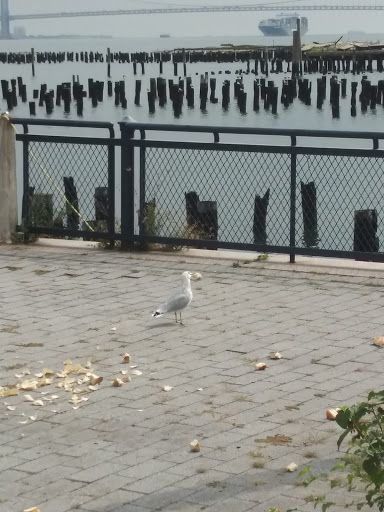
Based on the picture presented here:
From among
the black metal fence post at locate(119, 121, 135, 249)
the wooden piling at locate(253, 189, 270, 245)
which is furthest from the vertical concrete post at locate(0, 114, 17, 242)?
the wooden piling at locate(253, 189, 270, 245)

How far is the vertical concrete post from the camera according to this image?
12.4 metres

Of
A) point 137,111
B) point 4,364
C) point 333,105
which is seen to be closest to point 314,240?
point 4,364

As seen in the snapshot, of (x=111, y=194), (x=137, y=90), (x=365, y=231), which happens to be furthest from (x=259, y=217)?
(x=137, y=90)

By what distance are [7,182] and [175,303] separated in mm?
4118

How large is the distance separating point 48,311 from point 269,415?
Result: 3.13 m

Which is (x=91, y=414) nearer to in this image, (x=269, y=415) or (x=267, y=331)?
(x=269, y=415)

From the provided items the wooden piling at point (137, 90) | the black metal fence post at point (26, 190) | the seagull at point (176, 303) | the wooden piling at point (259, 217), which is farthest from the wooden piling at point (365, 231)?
the wooden piling at point (137, 90)

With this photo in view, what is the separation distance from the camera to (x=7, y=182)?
40.6 ft

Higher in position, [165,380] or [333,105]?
[333,105]

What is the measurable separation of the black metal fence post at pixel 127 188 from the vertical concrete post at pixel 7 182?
4.14ft

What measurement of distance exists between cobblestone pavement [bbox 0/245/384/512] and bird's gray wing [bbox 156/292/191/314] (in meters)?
0.15

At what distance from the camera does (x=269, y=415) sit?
22.1 ft

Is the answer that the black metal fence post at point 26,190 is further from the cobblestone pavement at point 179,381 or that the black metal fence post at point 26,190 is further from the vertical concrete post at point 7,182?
the cobblestone pavement at point 179,381

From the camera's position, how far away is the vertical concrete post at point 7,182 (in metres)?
12.4
